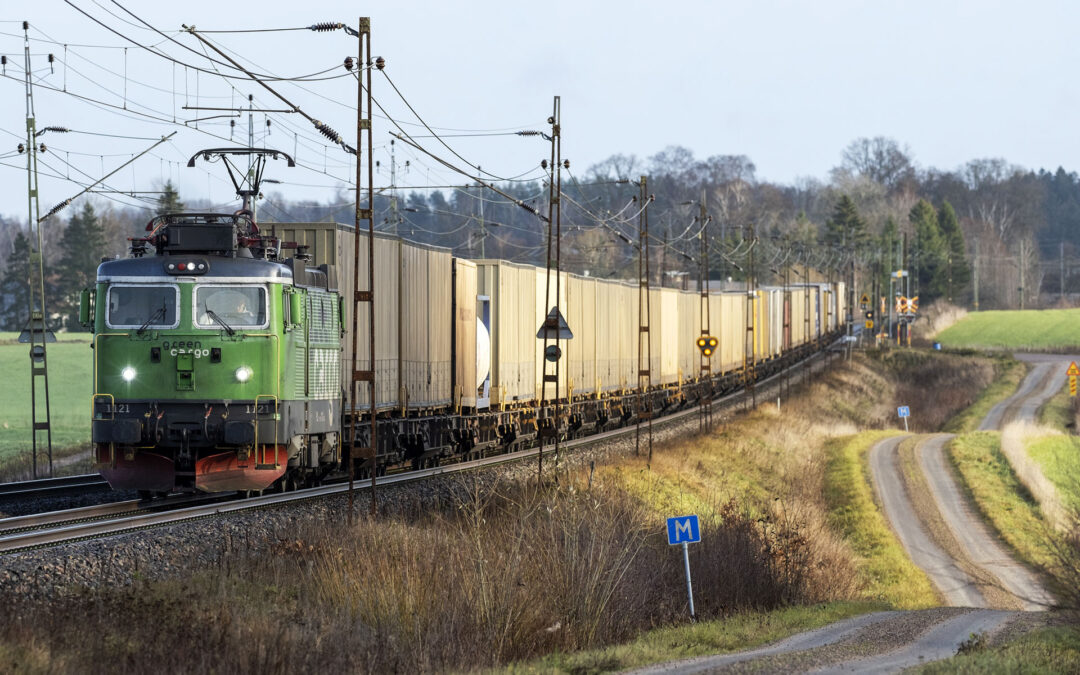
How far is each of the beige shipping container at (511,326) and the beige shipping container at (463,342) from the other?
0.90m

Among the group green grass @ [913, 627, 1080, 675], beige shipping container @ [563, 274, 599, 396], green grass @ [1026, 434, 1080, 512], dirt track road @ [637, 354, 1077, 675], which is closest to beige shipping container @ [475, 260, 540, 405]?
beige shipping container @ [563, 274, 599, 396]

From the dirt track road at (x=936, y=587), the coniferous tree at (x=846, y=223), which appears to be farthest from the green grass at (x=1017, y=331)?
the dirt track road at (x=936, y=587)

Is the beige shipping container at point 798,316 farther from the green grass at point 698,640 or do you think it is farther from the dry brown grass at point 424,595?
the green grass at point 698,640

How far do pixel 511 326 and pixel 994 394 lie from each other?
62.1 metres

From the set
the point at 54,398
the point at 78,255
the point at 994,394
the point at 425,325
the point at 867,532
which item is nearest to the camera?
the point at 425,325

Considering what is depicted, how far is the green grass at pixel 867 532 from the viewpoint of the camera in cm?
3169

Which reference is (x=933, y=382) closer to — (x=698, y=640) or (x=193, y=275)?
(x=698, y=640)

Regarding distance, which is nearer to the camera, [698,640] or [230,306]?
[698,640]

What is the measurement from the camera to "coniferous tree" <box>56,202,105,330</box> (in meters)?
87.8

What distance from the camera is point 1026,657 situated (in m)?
15.4

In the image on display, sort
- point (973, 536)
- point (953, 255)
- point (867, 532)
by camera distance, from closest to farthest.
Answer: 1. point (867, 532)
2. point (973, 536)
3. point (953, 255)

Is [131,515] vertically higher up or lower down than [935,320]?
lower down

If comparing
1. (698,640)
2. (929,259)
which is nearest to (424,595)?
(698,640)

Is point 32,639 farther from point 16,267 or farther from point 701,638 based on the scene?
point 16,267
